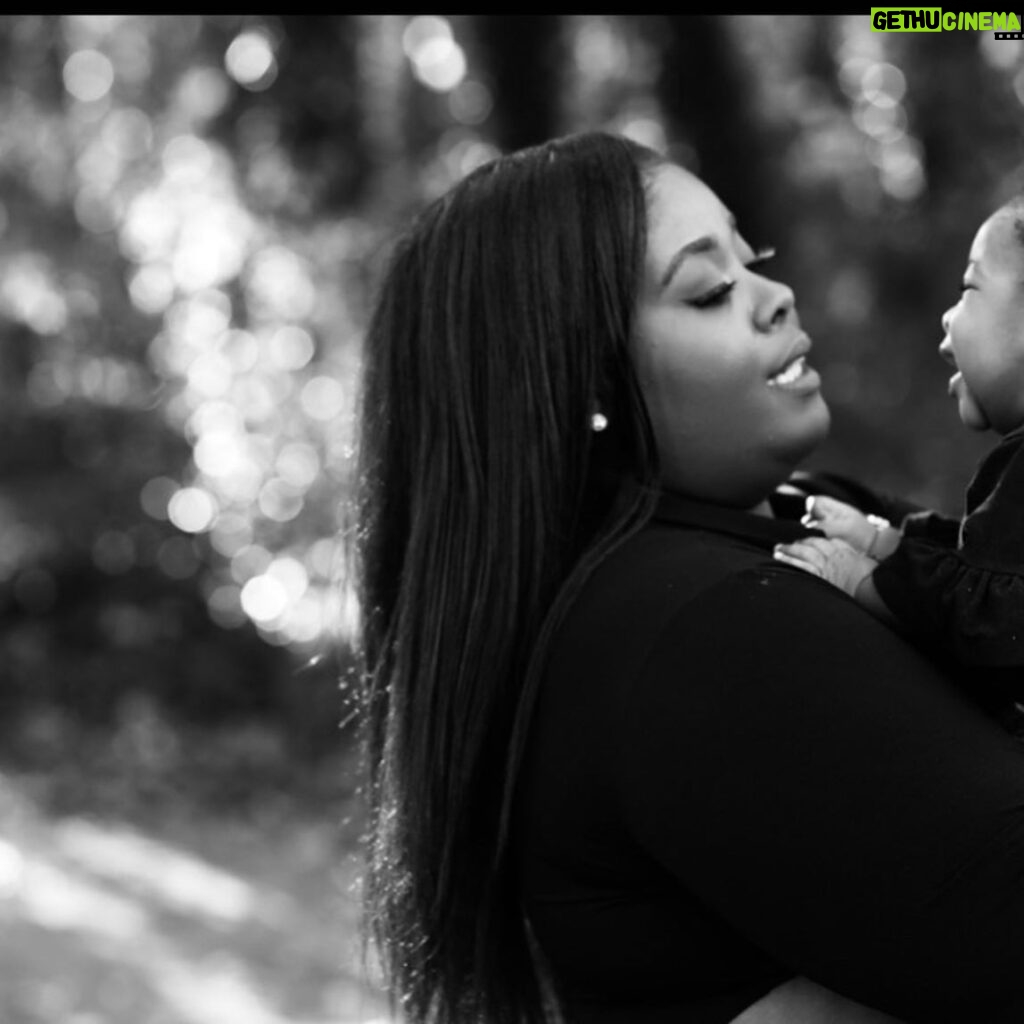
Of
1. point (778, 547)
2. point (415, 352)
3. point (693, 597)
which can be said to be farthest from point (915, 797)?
point (415, 352)

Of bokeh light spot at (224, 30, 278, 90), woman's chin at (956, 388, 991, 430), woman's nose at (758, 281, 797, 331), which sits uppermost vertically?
bokeh light spot at (224, 30, 278, 90)

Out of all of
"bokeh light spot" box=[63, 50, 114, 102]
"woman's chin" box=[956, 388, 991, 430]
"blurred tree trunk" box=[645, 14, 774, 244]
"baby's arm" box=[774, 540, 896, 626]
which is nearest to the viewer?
"baby's arm" box=[774, 540, 896, 626]

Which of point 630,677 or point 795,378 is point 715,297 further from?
point 630,677

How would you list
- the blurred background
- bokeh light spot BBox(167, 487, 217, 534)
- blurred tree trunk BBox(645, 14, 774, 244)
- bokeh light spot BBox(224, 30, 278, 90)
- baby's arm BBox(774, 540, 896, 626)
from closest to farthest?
baby's arm BBox(774, 540, 896, 626) → the blurred background → blurred tree trunk BBox(645, 14, 774, 244) → bokeh light spot BBox(224, 30, 278, 90) → bokeh light spot BBox(167, 487, 217, 534)

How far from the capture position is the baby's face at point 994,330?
1917mm

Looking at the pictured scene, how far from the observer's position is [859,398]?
7.47 meters

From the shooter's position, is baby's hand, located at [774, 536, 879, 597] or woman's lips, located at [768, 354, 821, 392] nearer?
baby's hand, located at [774, 536, 879, 597]

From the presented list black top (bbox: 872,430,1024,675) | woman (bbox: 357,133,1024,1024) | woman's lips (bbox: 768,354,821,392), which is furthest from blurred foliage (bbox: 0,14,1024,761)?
black top (bbox: 872,430,1024,675)

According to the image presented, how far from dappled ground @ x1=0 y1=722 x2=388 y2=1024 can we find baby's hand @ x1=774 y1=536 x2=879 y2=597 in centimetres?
254

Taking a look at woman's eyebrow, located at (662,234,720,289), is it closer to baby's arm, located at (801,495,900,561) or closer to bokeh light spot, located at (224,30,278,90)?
baby's arm, located at (801,495,900,561)

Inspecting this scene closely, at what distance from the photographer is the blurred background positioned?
299 inches

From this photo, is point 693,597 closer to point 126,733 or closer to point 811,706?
point 811,706

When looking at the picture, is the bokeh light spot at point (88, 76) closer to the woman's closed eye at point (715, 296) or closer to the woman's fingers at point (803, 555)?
the woman's closed eye at point (715, 296)

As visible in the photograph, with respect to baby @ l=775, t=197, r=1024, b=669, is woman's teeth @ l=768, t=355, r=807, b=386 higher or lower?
higher
